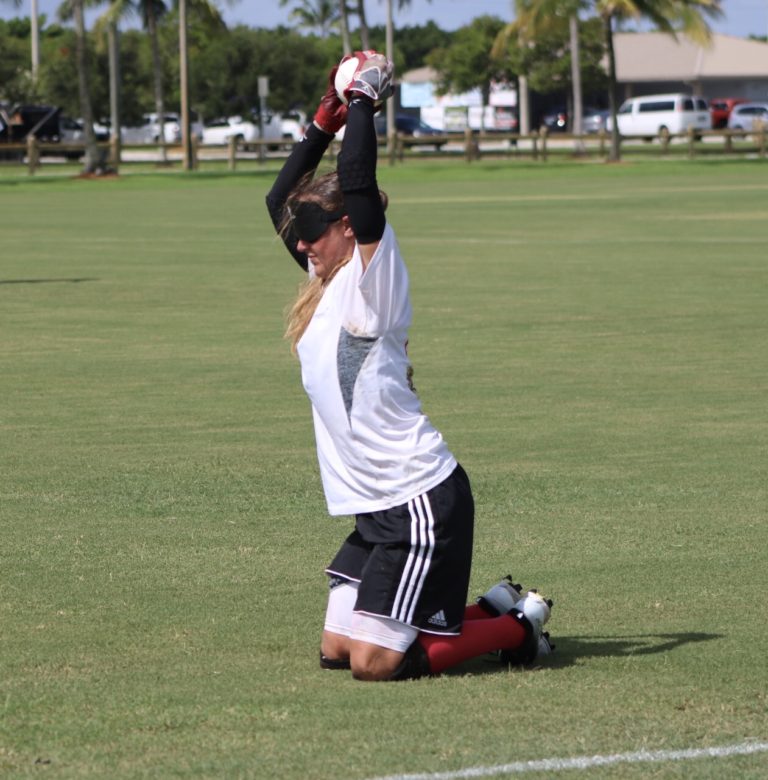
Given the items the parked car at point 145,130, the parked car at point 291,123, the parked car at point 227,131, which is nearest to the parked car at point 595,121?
the parked car at point 291,123

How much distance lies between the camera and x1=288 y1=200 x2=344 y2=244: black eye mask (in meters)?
5.73

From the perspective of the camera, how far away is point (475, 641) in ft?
19.3

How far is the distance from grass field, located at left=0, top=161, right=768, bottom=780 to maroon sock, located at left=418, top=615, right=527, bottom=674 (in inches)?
3.1

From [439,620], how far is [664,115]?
85.4 metres

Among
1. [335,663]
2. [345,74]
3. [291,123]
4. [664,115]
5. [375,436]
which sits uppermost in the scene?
[291,123]

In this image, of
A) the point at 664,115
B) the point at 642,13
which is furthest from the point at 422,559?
the point at 664,115

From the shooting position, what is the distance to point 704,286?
66.8ft

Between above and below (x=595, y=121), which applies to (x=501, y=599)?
below

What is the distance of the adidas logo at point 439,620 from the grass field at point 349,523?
0.19 meters

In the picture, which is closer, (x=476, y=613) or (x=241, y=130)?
(x=476, y=613)

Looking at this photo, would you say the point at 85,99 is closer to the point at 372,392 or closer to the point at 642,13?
the point at 642,13

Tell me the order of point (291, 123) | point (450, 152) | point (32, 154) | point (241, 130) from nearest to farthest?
point (32, 154) → point (450, 152) → point (241, 130) → point (291, 123)

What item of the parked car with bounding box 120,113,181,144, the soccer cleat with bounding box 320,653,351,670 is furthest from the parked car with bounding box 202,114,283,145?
the soccer cleat with bounding box 320,653,351,670

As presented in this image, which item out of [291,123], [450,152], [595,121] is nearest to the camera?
[450,152]
